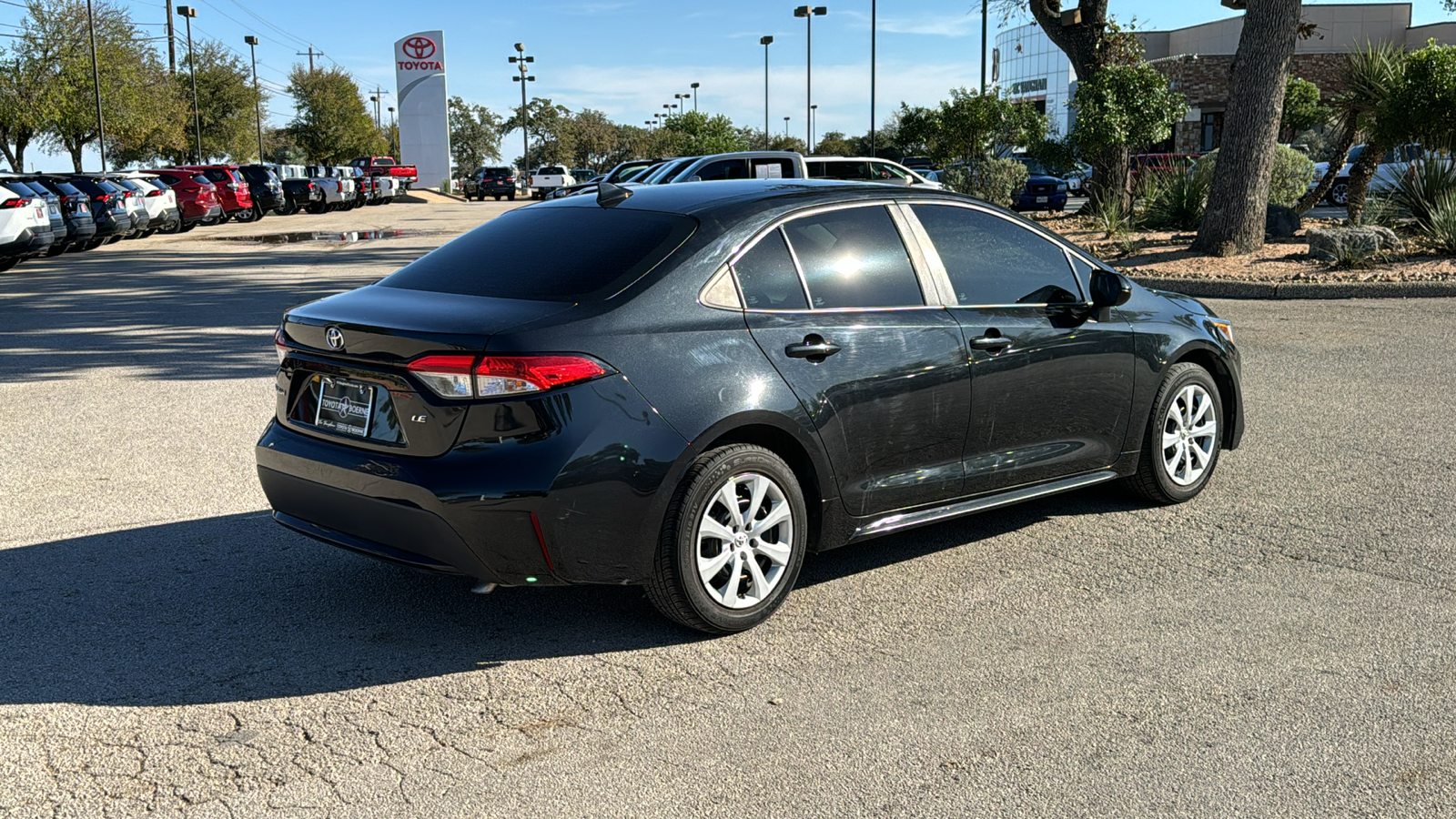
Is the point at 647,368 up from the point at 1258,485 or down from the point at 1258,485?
up

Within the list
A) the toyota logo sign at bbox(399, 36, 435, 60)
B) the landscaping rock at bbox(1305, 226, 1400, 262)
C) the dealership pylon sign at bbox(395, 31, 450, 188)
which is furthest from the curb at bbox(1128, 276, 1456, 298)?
the toyota logo sign at bbox(399, 36, 435, 60)

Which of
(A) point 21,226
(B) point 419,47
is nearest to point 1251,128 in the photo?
(A) point 21,226

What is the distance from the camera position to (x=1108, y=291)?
5648 mm

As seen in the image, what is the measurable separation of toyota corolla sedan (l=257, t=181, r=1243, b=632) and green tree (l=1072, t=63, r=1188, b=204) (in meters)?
18.3

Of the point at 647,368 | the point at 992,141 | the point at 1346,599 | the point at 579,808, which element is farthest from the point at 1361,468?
the point at 992,141

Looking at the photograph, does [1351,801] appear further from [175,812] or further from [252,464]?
[252,464]

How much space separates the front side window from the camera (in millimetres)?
5355

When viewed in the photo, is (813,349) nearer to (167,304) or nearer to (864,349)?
(864,349)

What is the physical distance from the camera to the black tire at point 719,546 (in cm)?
431

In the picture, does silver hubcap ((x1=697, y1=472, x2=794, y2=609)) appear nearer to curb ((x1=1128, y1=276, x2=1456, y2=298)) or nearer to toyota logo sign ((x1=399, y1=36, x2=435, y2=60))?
curb ((x1=1128, y1=276, x2=1456, y2=298))

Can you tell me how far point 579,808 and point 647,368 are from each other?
1495 millimetres

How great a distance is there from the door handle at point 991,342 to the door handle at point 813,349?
75 centimetres

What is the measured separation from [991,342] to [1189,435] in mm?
1573

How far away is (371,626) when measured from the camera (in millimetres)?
4684
